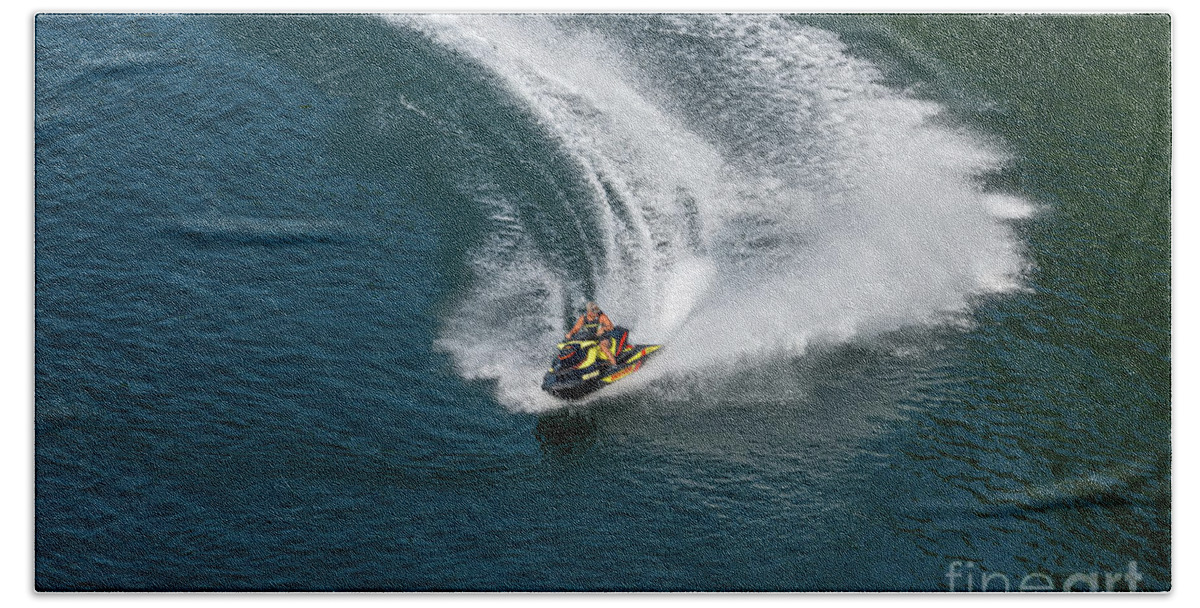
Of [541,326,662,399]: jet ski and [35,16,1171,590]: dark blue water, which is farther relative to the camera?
[541,326,662,399]: jet ski

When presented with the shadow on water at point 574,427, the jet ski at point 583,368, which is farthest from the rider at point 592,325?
the shadow on water at point 574,427

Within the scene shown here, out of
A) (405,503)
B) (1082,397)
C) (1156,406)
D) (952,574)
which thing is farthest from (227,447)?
(1156,406)

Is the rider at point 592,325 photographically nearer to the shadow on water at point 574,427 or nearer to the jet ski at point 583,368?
the jet ski at point 583,368

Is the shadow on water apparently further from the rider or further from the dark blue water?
the rider

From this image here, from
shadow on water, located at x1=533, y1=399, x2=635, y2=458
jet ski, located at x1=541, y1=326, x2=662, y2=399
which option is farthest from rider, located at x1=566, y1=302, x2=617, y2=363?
shadow on water, located at x1=533, y1=399, x2=635, y2=458

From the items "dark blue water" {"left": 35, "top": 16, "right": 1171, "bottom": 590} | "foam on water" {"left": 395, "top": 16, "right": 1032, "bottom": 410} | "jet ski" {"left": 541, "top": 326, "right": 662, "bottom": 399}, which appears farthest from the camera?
"jet ski" {"left": 541, "top": 326, "right": 662, "bottom": 399}
